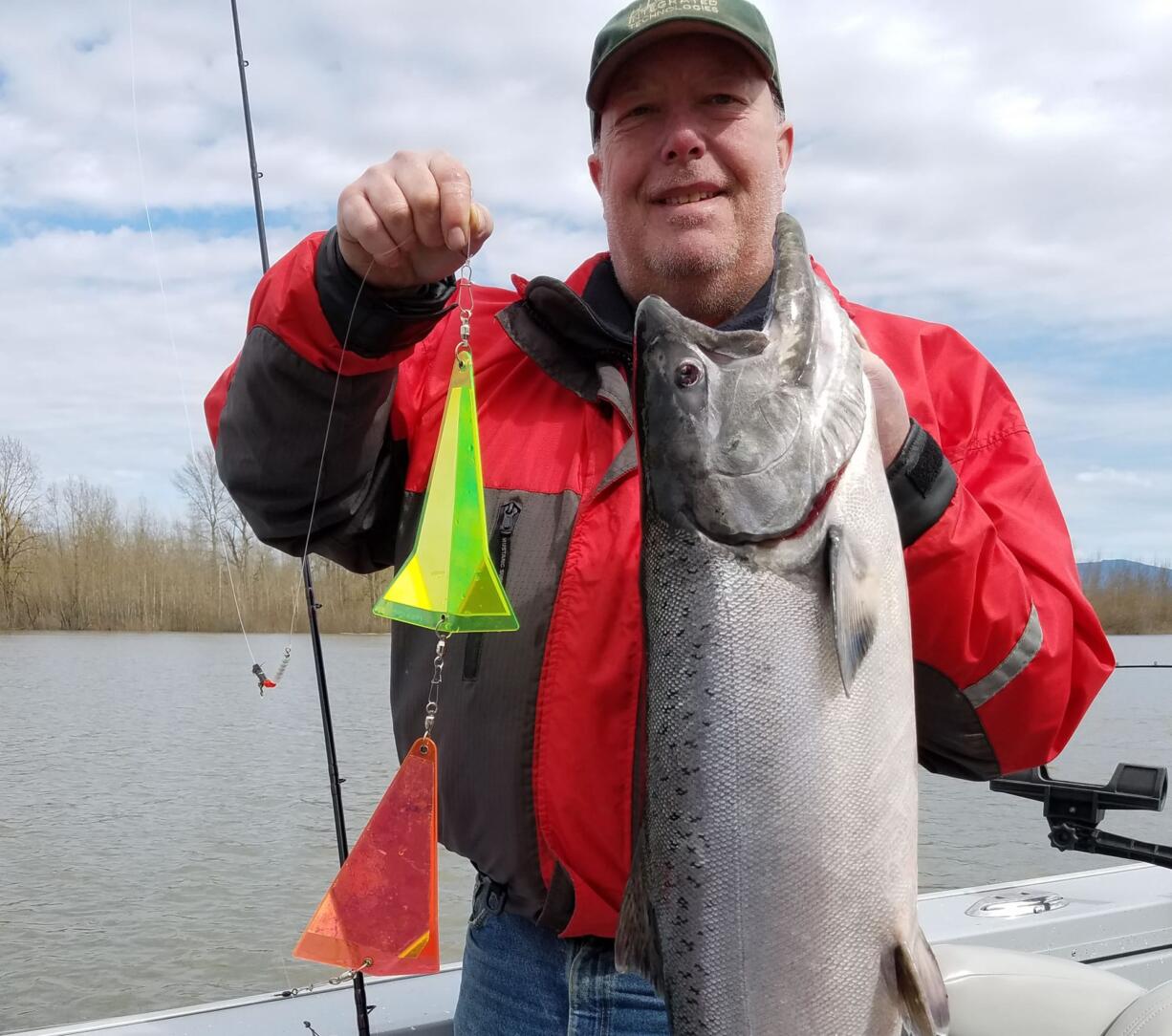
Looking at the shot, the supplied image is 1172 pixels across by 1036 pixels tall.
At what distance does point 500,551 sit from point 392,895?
28.7 inches

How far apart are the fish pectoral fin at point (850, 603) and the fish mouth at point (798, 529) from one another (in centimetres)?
6

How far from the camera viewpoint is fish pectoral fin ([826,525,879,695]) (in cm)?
161

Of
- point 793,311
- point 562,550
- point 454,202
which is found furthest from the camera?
point 562,550

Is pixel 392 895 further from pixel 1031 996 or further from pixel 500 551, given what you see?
pixel 1031 996

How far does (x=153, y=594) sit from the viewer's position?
2405cm

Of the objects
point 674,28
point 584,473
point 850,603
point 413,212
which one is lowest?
point 850,603

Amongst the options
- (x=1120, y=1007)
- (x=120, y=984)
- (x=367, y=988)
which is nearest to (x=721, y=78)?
(x=1120, y=1007)

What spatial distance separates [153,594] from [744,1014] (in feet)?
80.6

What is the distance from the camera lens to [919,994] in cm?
166

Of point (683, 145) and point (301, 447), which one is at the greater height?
point (683, 145)

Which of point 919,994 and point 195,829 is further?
point 195,829

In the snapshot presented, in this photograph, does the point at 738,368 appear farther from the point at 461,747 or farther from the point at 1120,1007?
the point at 1120,1007

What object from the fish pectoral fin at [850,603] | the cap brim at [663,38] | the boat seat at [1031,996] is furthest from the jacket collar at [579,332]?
the boat seat at [1031,996]

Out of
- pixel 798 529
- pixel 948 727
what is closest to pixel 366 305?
pixel 798 529
